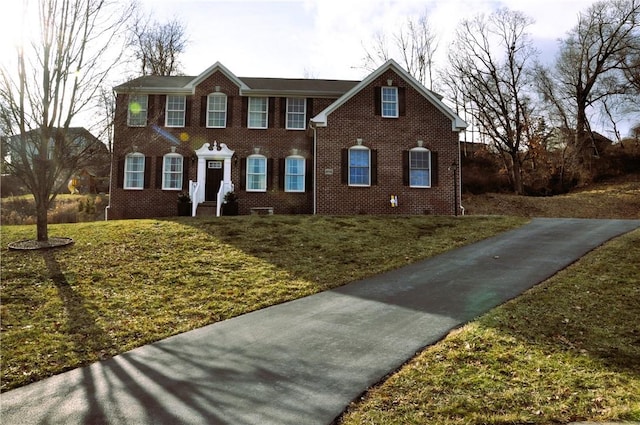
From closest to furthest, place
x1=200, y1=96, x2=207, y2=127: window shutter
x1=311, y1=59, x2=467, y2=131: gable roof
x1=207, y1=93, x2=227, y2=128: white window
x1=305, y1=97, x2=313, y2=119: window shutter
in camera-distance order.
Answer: x1=311, y1=59, x2=467, y2=131: gable roof → x1=200, y1=96, x2=207, y2=127: window shutter → x1=207, y1=93, x2=227, y2=128: white window → x1=305, y1=97, x2=313, y2=119: window shutter

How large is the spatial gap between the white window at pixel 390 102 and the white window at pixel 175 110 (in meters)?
9.57

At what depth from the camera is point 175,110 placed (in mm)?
19078

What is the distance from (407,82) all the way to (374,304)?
14416 mm

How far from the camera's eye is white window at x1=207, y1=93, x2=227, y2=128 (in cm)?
1911

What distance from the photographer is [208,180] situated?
1877 centimetres

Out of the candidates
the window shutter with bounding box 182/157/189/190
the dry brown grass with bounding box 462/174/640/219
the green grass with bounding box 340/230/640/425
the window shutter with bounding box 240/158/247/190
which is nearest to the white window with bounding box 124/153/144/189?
the window shutter with bounding box 182/157/189/190

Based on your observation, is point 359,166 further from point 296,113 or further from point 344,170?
point 296,113

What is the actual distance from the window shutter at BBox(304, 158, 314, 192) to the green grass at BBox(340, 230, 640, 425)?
13231 mm

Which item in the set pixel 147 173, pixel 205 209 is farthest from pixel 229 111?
pixel 205 209

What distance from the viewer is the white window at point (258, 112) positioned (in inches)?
760

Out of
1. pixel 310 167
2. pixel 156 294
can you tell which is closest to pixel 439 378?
pixel 156 294

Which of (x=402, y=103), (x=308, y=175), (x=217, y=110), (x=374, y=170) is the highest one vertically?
(x=402, y=103)

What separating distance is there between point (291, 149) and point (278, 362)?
15.3 m

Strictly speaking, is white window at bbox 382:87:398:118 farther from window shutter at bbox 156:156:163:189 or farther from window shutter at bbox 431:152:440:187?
window shutter at bbox 156:156:163:189
